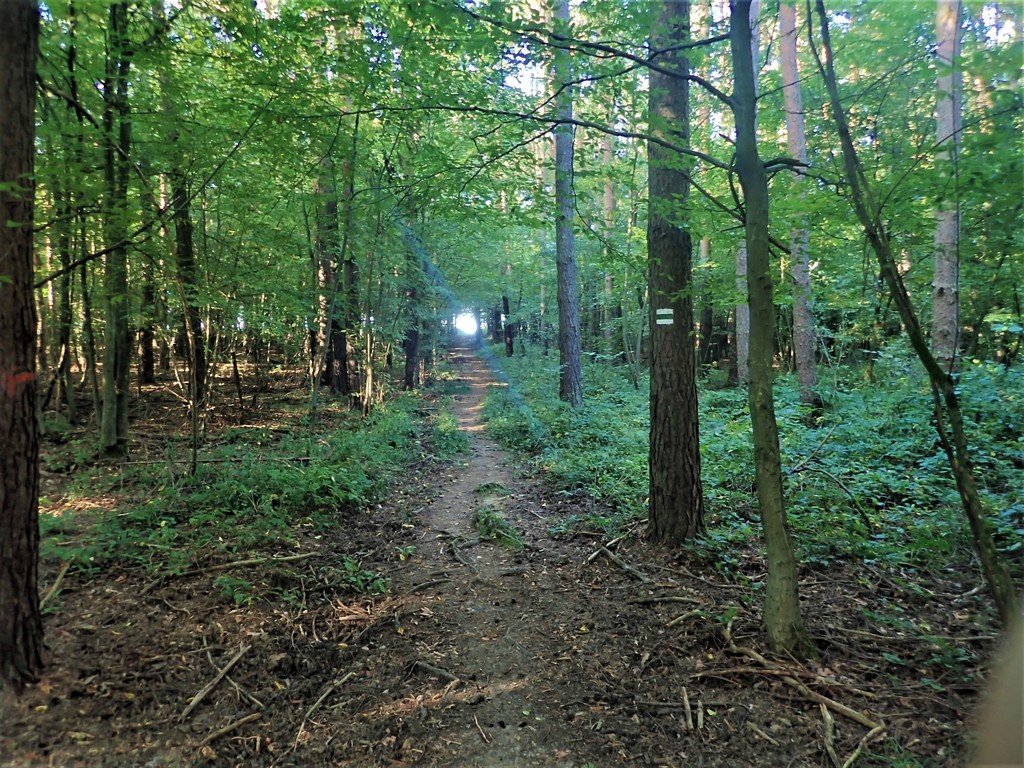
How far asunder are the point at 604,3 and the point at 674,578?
16.3 feet

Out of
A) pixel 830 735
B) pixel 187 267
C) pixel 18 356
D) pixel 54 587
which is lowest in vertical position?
pixel 830 735

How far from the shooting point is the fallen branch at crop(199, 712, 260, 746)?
297cm

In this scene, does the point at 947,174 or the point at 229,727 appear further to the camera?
the point at 947,174

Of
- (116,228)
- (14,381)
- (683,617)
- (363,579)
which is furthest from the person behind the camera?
(116,228)

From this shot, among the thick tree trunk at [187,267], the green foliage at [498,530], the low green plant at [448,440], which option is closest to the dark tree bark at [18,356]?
the thick tree trunk at [187,267]

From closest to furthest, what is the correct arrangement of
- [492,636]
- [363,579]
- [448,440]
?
[492,636] < [363,579] < [448,440]

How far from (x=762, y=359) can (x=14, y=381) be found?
4.56 metres

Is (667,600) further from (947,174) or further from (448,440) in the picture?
(448,440)

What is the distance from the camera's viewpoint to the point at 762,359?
3.48 metres

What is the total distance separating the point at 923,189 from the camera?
3631 mm

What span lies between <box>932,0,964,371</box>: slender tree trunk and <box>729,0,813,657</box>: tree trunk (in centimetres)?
101

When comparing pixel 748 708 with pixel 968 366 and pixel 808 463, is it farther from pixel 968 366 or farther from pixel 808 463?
pixel 968 366

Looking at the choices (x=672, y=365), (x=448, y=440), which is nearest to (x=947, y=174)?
(x=672, y=365)

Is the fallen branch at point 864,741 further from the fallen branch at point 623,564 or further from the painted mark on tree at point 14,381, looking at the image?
the painted mark on tree at point 14,381
